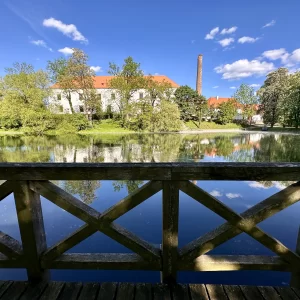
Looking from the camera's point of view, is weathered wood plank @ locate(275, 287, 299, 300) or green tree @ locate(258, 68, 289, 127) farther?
green tree @ locate(258, 68, 289, 127)

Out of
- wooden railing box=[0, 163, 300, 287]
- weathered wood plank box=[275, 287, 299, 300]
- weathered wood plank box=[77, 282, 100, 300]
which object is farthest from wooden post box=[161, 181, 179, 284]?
weathered wood plank box=[275, 287, 299, 300]

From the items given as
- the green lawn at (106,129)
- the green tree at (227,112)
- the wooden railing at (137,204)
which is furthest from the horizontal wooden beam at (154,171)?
the green tree at (227,112)

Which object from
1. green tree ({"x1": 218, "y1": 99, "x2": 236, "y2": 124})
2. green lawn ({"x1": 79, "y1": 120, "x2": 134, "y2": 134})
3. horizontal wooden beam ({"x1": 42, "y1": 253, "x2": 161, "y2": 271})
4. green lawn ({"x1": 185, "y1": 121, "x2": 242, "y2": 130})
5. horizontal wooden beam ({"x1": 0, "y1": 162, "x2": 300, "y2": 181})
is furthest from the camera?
green tree ({"x1": 218, "y1": 99, "x2": 236, "y2": 124})

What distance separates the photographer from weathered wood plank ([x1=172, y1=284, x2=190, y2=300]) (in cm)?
175

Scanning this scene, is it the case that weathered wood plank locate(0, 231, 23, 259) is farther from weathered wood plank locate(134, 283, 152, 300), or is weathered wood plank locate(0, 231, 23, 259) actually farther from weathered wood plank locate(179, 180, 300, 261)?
weathered wood plank locate(179, 180, 300, 261)

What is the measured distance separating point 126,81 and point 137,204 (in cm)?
4484

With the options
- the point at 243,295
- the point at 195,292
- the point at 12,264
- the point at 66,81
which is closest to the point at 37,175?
the point at 12,264

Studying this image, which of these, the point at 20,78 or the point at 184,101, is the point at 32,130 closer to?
the point at 20,78

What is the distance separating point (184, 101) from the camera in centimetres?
5181

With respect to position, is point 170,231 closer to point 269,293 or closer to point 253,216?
point 253,216

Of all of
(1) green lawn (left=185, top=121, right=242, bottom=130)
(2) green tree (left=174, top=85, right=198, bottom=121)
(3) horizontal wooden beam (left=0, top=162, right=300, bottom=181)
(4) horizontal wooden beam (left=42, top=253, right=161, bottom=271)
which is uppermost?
(2) green tree (left=174, top=85, right=198, bottom=121)

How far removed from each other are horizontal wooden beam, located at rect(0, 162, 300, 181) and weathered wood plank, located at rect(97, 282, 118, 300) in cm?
102

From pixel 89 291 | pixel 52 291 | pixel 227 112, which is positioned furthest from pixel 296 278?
pixel 227 112

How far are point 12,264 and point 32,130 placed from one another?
35.8 meters
